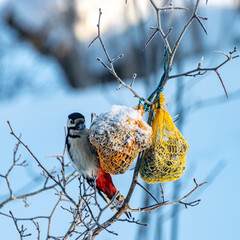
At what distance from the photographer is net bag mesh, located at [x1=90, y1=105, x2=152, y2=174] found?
2.23 m

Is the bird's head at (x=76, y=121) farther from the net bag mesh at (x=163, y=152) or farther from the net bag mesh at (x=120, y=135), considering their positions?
the net bag mesh at (x=163, y=152)

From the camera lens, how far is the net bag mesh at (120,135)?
223 centimetres

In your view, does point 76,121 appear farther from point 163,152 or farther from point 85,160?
Answer: point 163,152

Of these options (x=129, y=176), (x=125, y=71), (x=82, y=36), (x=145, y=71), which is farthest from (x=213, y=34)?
(x=145, y=71)

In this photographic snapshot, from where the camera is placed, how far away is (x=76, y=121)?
2646 millimetres

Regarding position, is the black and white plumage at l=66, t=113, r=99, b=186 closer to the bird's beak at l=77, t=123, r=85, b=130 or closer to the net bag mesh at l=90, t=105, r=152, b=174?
the bird's beak at l=77, t=123, r=85, b=130

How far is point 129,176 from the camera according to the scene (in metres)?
4.86

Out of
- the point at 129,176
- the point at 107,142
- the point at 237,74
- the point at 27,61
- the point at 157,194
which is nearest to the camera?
the point at 107,142

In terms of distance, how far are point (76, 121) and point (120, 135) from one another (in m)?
0.45

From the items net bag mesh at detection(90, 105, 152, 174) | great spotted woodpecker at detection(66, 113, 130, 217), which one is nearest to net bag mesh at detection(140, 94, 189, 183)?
net bag mesh at detection(90, 105, 152, 174)

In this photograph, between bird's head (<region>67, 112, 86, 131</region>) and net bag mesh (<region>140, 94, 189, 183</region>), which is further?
bird's head (<region>67, 112, 86, 131</region>)

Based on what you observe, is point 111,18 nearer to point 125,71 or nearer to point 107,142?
point 125,71

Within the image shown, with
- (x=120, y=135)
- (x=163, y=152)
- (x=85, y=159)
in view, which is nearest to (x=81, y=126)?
(x=85, y=159)

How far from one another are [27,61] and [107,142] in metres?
9.36
